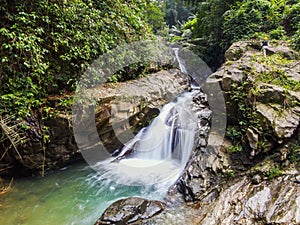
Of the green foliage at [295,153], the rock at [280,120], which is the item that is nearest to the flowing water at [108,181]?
the rock at [280,120]

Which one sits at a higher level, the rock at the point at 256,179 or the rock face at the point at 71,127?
the rock face at the point at 71,127

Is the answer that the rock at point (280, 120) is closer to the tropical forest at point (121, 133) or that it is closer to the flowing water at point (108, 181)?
the tropical forest at point (121, 133)

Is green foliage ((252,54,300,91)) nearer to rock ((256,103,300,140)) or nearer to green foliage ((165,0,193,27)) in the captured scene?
rock ((256,103,300,140))

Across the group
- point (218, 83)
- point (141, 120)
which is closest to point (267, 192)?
point (218, 83)

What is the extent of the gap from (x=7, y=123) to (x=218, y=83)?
185 inches

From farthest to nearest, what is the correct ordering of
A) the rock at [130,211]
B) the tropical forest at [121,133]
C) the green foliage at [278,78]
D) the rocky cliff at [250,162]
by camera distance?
the green foliage at [278,78], the tropical forest at [121,133], the rock at [130,211], the rocky cliff at [250,162]

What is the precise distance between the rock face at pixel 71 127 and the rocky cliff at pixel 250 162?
1.98 metres

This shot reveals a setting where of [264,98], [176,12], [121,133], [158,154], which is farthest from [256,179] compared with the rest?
[176,12]

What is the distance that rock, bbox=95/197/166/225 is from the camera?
3.27 meters

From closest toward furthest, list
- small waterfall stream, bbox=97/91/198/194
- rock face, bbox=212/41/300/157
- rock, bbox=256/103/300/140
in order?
rock, bbox=256/103/300/140
rock face, bbox=212/41/300/157
small waterfall stream, bbox=97/91/198/194

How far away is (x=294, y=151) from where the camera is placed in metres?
3.79

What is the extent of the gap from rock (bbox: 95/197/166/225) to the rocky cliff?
3cm

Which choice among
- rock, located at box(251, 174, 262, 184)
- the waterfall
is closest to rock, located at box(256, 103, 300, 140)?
rock, located at box(251, 174, 262, 184)

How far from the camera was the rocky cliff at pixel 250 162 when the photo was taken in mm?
3162
